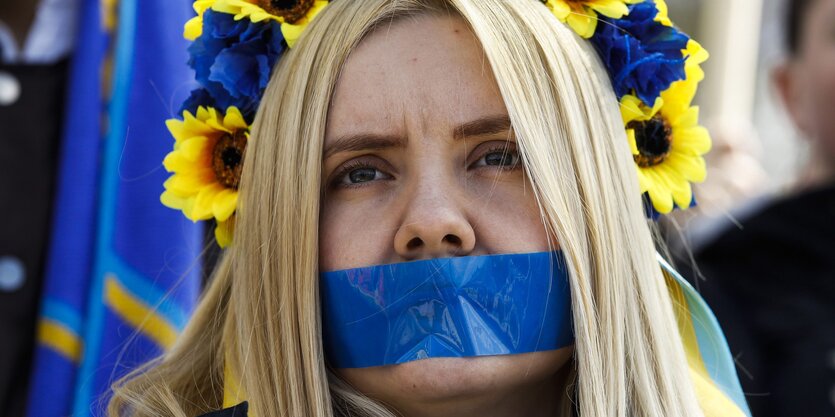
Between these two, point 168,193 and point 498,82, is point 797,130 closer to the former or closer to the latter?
point 498,82

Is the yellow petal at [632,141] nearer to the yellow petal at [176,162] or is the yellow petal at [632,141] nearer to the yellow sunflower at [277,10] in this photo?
the yellow sunflower at [277,10]

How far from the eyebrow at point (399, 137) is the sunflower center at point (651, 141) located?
0.37m

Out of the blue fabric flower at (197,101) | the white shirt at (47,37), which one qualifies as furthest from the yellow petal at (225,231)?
the white shirt at (47,37)

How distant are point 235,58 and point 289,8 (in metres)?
0.16

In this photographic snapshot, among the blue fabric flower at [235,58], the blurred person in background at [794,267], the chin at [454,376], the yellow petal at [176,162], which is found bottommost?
the blurred person in background at [794,267]

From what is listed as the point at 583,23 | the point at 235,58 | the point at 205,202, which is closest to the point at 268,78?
the point at 235,58

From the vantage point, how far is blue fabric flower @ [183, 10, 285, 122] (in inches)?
93.1

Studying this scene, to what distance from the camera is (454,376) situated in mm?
2021

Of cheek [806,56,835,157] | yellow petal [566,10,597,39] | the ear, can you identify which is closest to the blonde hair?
yellow petal [566,10,597,39]

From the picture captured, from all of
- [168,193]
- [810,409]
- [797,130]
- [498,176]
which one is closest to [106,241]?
[168,193]

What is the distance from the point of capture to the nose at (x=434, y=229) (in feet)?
6.64

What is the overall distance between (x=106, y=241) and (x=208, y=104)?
0.50 meters

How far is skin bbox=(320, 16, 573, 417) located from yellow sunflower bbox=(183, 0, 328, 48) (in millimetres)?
183

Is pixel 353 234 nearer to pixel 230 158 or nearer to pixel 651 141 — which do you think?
pixel 230 158
